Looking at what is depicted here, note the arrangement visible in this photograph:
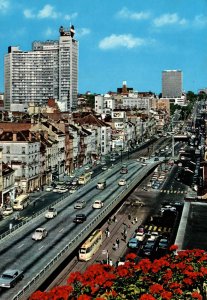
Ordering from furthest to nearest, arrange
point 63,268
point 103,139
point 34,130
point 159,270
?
point 103,139 → point 34,130 → point 63,268 → point 159,270

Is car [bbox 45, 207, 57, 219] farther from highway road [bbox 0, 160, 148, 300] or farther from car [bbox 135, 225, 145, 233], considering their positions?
car [bbox 135, 225, 145, 233]

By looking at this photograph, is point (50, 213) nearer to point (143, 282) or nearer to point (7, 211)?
point (7, 211)

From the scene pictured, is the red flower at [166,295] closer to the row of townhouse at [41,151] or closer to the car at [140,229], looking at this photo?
the car at [140,229]

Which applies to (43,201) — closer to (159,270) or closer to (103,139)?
(159,270)

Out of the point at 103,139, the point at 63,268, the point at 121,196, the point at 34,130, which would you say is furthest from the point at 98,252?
the point at 103,139

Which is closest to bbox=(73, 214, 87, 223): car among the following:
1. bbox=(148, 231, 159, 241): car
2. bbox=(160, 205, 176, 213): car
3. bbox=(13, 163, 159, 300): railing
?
bbox=(13, 163, 159, 300): railing
